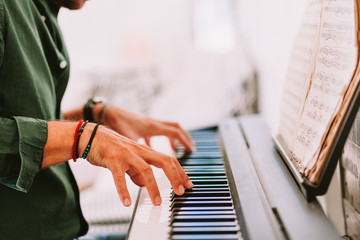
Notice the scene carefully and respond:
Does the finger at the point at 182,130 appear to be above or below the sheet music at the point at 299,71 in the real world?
below

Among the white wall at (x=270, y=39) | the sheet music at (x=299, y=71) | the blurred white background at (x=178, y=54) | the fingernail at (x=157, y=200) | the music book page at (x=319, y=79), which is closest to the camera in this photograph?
the music book page at (x=319, y=79)

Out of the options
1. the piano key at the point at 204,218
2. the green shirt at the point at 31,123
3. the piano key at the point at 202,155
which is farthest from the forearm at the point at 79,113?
the piano key at the point at 204,218

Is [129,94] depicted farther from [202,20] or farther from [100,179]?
[100,179]

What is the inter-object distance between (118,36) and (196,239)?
3806mm

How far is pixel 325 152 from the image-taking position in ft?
2.33

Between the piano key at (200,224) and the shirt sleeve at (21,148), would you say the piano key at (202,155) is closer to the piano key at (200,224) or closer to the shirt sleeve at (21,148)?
the piano key at (200,224)

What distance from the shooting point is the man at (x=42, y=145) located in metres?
0.76

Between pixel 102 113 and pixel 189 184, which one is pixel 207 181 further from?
pixel 102 113

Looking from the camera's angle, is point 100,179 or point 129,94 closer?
point 100,179

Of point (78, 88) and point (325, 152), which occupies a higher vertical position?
point (325, 152)

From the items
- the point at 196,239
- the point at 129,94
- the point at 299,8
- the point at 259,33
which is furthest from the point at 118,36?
the point at 196,239

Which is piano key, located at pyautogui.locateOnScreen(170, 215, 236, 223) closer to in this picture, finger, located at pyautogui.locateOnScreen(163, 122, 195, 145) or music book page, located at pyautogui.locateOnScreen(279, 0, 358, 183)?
music book page, located at pyautogui.locateOnScreen(279, 0, 358, 183)

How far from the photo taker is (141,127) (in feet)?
4.21

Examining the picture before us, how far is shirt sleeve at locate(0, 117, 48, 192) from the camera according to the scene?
29.0 inches
